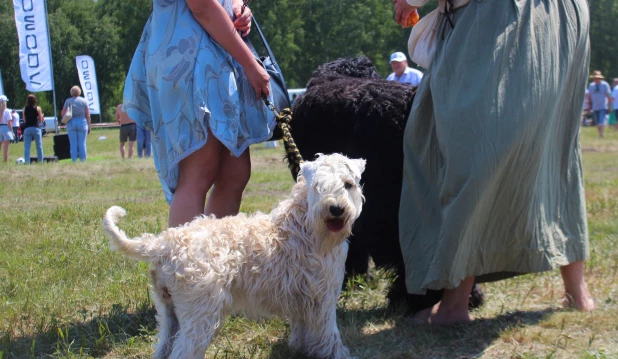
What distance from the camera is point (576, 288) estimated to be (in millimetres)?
3566

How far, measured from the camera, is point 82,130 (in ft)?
52.8

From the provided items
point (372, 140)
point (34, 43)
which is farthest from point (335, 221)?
point (34, 43)

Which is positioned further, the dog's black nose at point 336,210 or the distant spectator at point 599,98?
the distant spectator at point 599,98

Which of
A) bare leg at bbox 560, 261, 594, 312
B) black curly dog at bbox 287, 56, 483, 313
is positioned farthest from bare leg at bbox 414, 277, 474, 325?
bare leg at bbox 560, 261, 594, 312

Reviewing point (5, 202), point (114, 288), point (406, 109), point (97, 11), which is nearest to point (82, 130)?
point (5, 202)

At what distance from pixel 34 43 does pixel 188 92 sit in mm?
18958

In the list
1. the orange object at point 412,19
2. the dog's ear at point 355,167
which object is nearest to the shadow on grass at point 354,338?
the dog's ear at point 355,167

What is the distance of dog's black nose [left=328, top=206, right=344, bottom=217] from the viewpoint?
2.70 m

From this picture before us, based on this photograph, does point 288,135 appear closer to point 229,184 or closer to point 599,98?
point 229,184

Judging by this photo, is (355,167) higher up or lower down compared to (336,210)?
higher up

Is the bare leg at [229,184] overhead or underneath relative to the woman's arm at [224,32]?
underneath

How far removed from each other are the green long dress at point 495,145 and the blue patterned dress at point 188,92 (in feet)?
2.71

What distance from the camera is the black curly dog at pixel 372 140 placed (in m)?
3.44

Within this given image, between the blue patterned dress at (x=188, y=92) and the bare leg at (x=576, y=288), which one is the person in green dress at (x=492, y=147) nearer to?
the bare leg at (x=576, y=288)
